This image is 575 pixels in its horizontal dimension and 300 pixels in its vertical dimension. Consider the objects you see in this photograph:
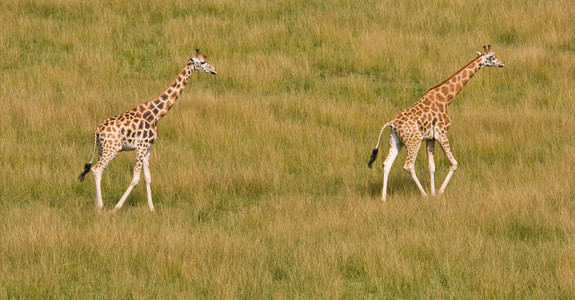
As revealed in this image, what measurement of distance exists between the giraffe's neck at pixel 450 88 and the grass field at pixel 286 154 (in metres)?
1.08

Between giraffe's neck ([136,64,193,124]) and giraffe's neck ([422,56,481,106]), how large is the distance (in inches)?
117

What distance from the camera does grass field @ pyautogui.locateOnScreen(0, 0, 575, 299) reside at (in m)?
8.07

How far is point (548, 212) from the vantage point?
9.51 meters

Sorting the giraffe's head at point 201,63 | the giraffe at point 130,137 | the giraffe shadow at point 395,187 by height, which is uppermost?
the giraffe's head at point 201,63

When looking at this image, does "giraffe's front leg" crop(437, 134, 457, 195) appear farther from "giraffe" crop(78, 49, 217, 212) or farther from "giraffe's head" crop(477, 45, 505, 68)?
"giraffe" crop(78, 49, 217, 212)

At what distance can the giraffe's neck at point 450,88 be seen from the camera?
11062mm

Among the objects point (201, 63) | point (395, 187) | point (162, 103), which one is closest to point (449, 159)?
point (395, 187)

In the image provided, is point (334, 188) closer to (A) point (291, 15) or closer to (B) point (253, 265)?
(B) point (253, 265)

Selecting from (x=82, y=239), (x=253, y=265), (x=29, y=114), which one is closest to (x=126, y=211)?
(x=82, y=239)

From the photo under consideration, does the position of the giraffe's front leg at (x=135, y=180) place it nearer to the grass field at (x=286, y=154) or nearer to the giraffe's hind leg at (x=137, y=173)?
the giraffe's hind leg at (x=137, y=173)

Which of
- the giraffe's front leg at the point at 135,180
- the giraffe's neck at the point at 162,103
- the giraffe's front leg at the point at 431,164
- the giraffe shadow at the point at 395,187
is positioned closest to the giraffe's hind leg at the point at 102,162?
the giraffe's front leg at the point at 135,180

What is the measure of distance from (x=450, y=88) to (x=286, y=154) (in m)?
2.51

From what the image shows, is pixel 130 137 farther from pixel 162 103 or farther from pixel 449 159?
pixel 449 159

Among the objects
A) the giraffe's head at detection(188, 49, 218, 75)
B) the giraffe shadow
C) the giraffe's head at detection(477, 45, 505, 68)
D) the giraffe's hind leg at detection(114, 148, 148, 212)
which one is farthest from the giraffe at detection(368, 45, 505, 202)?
the giraffe's hind leg at detection(114, 148, 148, 212)
